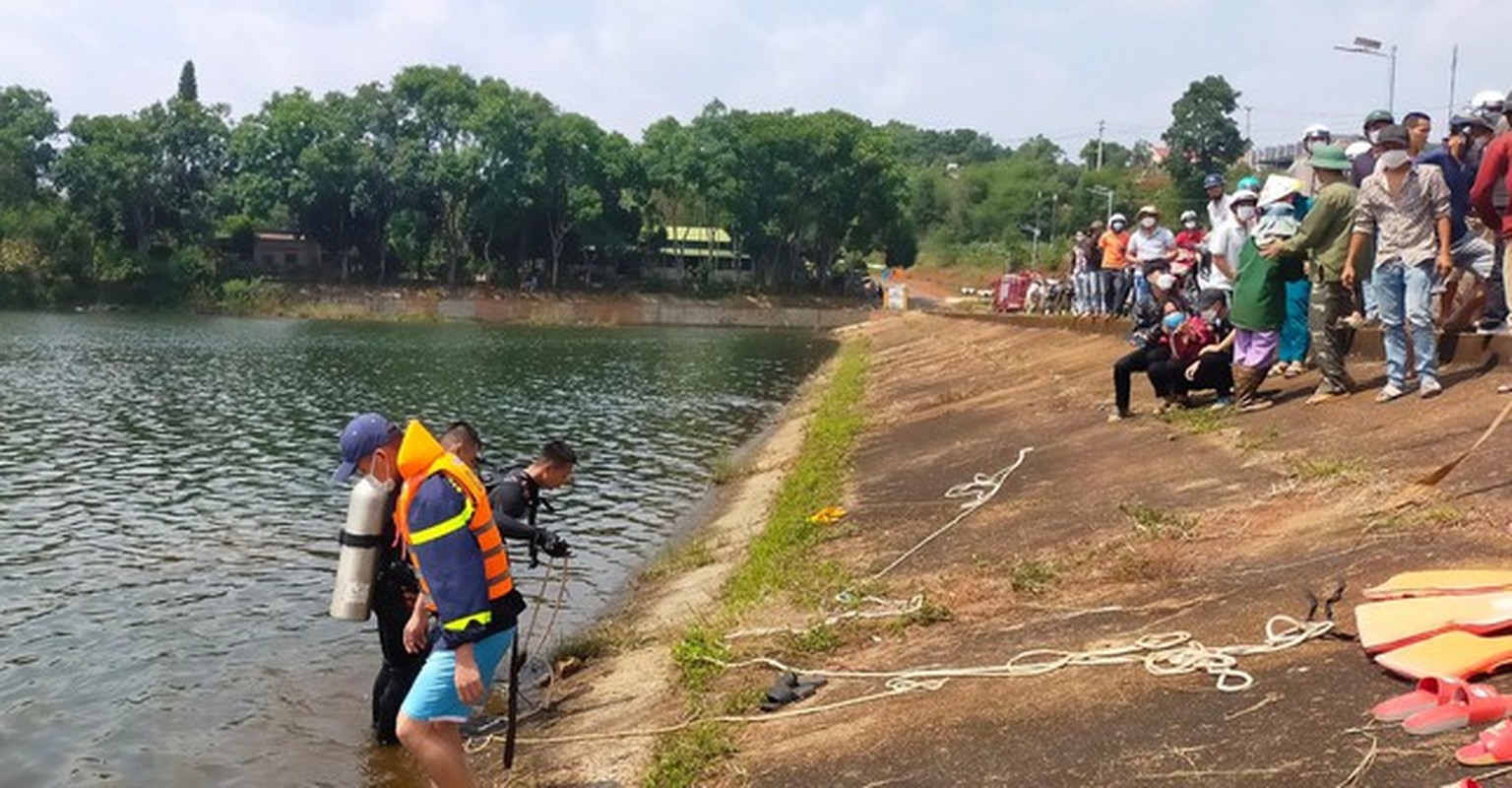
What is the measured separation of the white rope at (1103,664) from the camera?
630 cm

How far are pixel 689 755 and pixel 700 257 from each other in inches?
3450

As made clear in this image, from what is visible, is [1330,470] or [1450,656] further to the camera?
[1330,470]

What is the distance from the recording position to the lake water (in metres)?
9.14

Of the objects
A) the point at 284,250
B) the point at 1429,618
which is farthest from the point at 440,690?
the point at 284,250

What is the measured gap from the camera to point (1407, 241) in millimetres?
10508

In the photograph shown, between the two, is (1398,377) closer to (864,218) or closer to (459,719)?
(459,719)

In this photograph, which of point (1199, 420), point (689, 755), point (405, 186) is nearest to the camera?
point (689, 755)

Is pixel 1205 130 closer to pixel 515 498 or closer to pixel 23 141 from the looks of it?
pixel 23 141

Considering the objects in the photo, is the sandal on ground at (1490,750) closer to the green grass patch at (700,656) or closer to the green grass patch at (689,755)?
the green grass patch at (689,755)

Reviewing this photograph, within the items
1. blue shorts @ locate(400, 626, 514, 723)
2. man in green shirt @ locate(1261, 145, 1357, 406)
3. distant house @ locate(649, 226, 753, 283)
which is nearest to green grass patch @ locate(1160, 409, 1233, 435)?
man in green shirt @ locate(1261, 145, 1357, 406)

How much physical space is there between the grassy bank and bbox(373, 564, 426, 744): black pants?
168 cm

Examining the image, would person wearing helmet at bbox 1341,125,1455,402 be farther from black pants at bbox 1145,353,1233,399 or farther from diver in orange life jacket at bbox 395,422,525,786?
diver in orange life jacket at bbox 395,422,525,786

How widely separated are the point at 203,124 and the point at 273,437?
218 feet

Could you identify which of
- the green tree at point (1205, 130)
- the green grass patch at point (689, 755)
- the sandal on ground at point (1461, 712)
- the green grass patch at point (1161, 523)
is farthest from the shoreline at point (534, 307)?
the sandal on ground at point (1461, 712)
